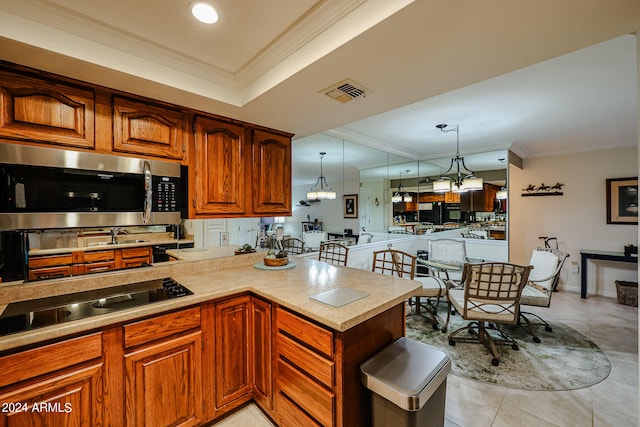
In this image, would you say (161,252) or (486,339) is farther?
(486,339)

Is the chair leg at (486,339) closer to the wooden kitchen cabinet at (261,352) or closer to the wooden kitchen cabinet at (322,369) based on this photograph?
the wooden kitchen cabinet at (322,369)

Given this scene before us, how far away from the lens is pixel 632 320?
3473 mm

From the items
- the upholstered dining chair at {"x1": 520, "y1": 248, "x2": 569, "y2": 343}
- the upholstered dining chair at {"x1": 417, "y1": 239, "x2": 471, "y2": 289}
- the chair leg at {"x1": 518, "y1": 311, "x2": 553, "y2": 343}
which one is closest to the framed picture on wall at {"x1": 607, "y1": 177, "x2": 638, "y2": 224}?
the upholstered dining chair at {"x1": 520, "y1": 248, "x2": 569, "y2": 343}

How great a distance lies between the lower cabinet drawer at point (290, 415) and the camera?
1.49 metres

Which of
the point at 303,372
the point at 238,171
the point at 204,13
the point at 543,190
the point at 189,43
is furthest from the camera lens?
the point at 543,190

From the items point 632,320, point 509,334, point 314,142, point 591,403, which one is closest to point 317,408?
point 591,403

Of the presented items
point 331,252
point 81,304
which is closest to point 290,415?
point 81,304

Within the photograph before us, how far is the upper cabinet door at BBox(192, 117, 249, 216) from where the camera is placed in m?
2.14

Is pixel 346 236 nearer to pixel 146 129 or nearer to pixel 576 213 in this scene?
pixel 576 213

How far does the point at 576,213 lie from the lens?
15.9ft

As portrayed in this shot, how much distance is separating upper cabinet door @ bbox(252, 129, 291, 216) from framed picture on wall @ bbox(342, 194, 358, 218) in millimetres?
3273

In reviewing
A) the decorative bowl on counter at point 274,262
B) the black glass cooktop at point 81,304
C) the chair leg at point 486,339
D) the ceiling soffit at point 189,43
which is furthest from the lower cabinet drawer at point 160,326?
the chair leg at point 486,339

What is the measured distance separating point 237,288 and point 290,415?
838mm

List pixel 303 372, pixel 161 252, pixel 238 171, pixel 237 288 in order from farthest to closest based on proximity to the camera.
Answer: pixel 238 171, pixel 161 252, pixel 237 288, pixel 303 372
